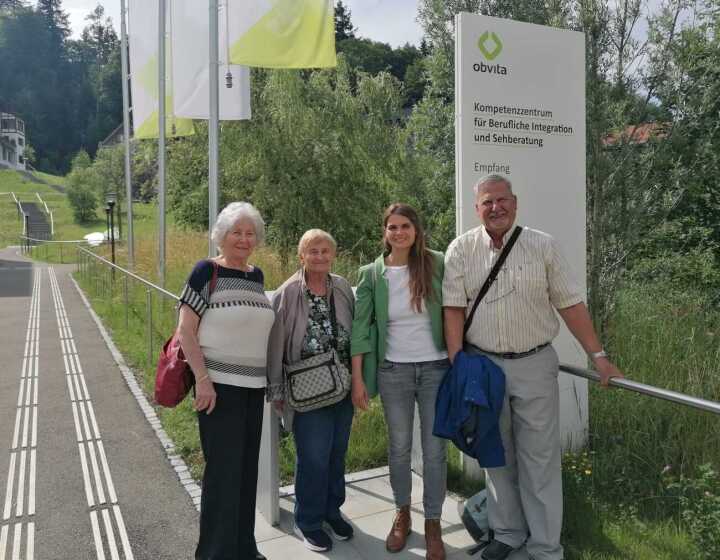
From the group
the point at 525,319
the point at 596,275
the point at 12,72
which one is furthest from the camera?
the point at 12,72

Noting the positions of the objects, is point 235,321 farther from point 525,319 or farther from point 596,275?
point 596,275

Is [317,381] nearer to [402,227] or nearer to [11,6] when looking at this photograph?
[402,227]

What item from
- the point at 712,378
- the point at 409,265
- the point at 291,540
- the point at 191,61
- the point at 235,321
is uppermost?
the point at 191,61

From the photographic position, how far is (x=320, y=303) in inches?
129

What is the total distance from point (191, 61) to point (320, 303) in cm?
518

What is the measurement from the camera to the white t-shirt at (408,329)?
3.15 meters

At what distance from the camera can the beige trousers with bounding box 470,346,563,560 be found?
3012mm

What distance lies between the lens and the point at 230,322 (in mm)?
2953

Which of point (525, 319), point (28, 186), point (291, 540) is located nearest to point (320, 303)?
point (525, 319)

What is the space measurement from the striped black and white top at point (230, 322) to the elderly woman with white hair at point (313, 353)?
199 millimetres

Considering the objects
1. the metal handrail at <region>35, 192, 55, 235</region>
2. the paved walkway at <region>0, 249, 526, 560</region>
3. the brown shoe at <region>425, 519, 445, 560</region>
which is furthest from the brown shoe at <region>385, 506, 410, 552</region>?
the metal handrail at <region>35, 192, 55, 235</region>

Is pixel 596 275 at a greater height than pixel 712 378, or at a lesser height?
greater

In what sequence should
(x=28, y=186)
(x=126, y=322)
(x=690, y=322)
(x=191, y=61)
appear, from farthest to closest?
(x=28, y=186), (x=126, y=322), (x=191, y=61), (x=690, y=322)

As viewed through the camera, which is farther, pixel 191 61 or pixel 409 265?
pixel 191 61
